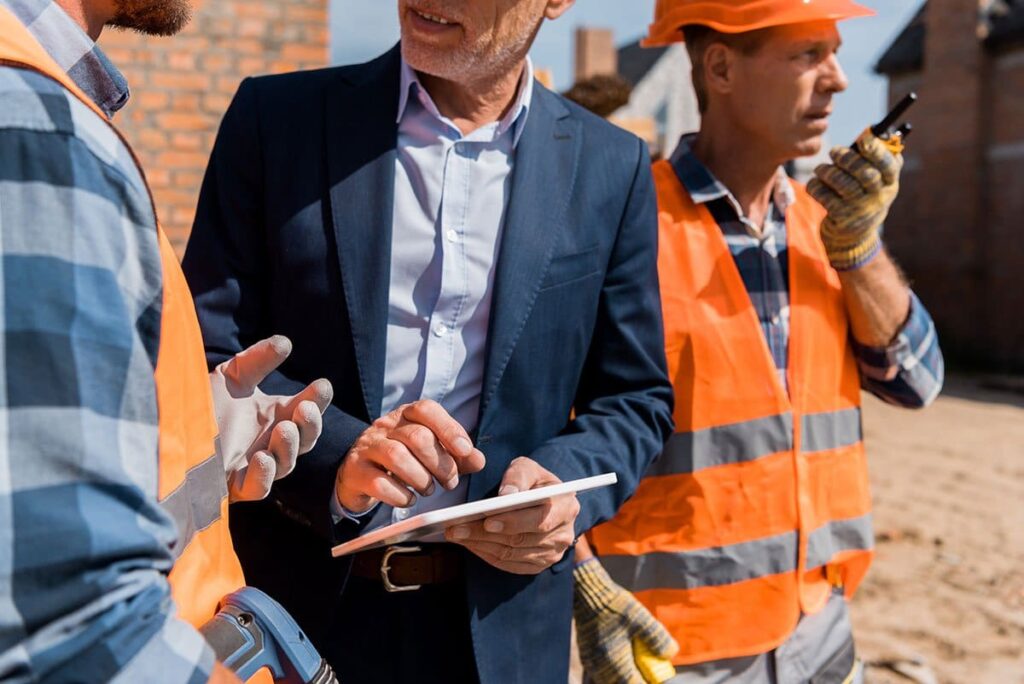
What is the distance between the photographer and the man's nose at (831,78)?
2363 mm

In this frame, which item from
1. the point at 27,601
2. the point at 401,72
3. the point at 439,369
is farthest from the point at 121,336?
the point at 401,72

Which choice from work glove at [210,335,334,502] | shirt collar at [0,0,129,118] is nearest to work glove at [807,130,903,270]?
work glove at [210,335,334,502]

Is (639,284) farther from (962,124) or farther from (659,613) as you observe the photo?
(962,124)

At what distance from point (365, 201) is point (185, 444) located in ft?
2.74

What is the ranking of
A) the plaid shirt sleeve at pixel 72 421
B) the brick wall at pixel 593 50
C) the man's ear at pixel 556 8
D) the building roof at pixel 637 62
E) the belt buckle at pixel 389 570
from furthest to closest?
the building roof at pixel 637 62 < the brick wall at pixel 593 50 < the man's ear at pixel 556 8 < the belt buckle at pixel 389 570 < the plaid shirt sleeve at pixel 72 421

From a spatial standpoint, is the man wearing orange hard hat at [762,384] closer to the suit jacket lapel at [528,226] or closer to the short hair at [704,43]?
the short hair at [704,43]

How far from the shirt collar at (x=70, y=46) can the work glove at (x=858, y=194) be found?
1654 mm

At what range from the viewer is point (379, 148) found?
1.81m

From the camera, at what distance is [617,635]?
2.10 meters

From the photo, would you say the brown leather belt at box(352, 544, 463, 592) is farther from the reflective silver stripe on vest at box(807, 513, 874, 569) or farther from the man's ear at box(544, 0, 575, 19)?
the man's ear at box(544, 0, 575, 19)

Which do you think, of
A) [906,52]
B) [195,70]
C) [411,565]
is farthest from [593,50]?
[411,565]

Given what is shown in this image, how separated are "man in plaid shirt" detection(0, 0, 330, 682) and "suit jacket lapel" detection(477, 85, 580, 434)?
0.87 metres

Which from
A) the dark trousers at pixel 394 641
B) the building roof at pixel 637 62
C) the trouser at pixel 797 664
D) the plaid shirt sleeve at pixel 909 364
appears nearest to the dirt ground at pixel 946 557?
the trouser at pixel 797 664

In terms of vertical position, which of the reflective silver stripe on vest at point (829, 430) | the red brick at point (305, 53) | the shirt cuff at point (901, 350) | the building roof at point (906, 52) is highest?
the red brick at point (305, 53)
